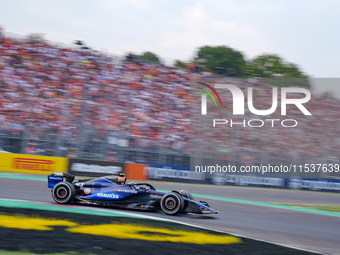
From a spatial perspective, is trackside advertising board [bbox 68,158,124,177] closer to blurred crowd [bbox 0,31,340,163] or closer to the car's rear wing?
blurred crowd [bbox 0,31,340,163]

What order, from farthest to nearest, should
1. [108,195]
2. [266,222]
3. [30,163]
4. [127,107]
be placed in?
1. [127,107]
2. [30,163]
3. [266,222]
4. [108,195]

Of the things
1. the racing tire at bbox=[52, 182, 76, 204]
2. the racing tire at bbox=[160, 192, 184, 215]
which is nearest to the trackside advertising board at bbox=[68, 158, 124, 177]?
the racing tire at bbox=[52, 182, 76, 204]

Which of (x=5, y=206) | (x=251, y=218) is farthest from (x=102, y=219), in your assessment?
(x=251, y=218)

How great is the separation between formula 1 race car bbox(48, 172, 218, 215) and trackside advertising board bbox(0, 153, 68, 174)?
26.8ft

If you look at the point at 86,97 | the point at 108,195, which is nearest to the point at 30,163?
the point at 86,97

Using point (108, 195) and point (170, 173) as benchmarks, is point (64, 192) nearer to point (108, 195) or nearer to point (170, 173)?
point (108, 195)

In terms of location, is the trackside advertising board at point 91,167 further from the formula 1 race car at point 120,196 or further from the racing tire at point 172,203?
the racing tire at point 172,203

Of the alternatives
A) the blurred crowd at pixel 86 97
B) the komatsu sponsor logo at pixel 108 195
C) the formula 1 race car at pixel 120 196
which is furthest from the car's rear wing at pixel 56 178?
the blurred crowd at pixel 86 97

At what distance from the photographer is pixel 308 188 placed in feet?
68.9

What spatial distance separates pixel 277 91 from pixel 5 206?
17171 mm

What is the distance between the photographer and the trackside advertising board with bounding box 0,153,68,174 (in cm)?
1671

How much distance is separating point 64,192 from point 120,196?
1224 mm

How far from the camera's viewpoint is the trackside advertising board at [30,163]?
16.7 metres

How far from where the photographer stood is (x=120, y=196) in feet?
30.0
